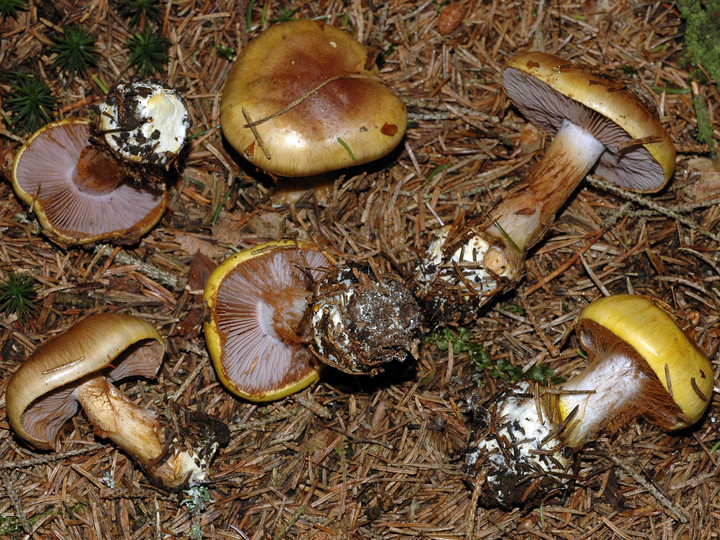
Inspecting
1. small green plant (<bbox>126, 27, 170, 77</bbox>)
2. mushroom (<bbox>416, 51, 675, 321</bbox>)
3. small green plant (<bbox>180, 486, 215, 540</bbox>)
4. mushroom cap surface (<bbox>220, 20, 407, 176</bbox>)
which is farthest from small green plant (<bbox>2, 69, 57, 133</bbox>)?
mushroom (<bbox>416, 51, 675, 321</bbox>)

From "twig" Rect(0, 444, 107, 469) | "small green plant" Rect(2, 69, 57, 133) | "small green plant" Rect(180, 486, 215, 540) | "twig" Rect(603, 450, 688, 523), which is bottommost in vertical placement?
"small green plant" Rect(180, 486, 215, 540)

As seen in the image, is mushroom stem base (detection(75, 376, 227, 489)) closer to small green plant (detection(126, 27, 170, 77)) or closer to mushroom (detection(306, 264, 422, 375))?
mushroom (detection(306, 264, 422, 375))

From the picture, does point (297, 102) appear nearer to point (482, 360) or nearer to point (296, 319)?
point (296, 319)

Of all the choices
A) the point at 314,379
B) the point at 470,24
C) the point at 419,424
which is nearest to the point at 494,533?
the point at 419,424

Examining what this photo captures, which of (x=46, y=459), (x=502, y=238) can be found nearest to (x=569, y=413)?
(x=502, y=238)

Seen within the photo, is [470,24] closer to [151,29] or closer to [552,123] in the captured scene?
[552,123]

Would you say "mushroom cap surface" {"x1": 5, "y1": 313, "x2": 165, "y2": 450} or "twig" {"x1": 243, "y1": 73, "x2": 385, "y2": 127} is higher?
"twig" {"x1": 243, "y1": 73, "x2": 385, "y2": 127}
